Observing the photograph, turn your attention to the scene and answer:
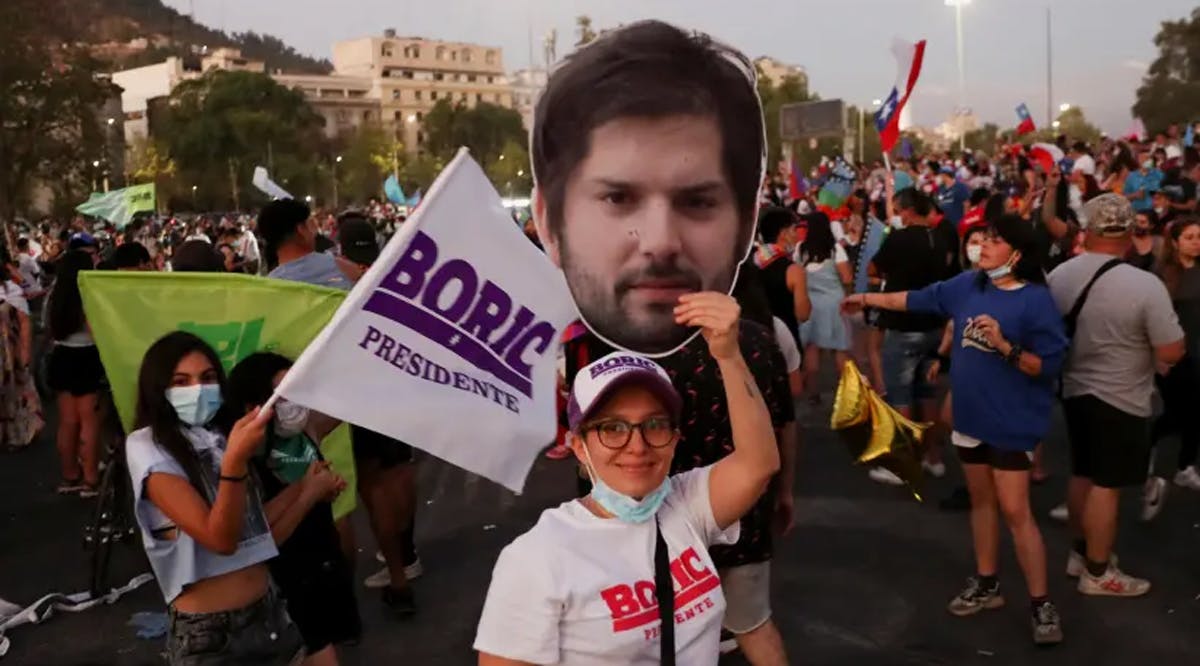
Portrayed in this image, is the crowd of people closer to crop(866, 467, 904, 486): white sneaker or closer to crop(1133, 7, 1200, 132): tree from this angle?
crop(866, 467, 904, 486): white sneaker

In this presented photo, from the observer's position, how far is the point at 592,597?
1976 millimetres

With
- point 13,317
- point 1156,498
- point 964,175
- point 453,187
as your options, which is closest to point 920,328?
point 1156,498

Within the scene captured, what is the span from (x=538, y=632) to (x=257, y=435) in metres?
0.96

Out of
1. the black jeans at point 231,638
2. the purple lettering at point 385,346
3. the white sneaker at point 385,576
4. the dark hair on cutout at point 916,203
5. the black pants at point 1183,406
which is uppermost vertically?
the dark hair on cutout at point 916,203

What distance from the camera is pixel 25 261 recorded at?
49.4ft

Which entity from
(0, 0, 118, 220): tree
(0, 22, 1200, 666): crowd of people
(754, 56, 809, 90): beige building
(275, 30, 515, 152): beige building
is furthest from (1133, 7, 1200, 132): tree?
(275, 30, 515, 152): beige building

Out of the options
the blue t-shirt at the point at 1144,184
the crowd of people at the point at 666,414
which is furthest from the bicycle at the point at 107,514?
the blue t-shirt at the point at 1144,184

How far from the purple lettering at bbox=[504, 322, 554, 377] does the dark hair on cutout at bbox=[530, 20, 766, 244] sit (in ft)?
1.98

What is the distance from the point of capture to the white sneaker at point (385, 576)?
5.41 metres

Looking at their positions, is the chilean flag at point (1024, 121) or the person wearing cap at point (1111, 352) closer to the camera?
the person wearing cap at point (1111, 352)

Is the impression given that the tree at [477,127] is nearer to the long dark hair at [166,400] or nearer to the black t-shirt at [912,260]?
the black t-shirt at [912,260]

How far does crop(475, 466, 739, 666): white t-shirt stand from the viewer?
195 centimetres

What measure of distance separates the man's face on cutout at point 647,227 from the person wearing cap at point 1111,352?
6.98ft

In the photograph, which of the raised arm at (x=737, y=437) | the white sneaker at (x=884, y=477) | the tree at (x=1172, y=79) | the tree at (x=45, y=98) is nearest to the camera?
the raised arm at (x=737, y=437)
